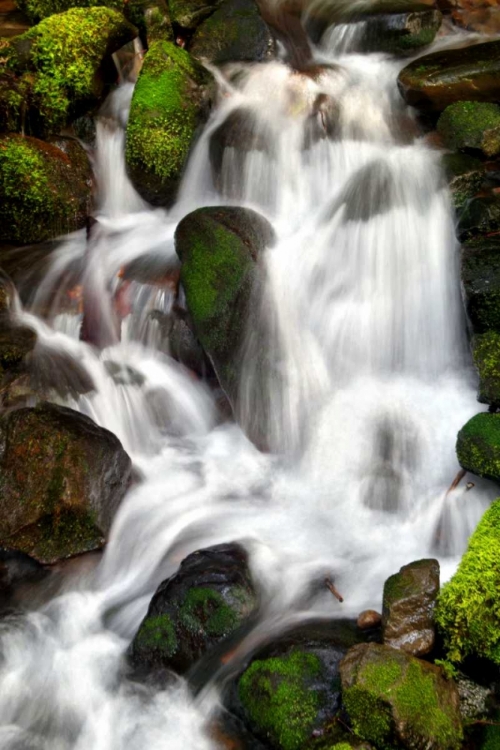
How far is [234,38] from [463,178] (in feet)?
12.9

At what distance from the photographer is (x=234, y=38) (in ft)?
28.7

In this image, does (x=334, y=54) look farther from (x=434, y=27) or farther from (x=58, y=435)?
(x=58, y=435)

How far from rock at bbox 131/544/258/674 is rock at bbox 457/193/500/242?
3862 mm

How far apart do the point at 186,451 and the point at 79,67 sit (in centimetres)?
488

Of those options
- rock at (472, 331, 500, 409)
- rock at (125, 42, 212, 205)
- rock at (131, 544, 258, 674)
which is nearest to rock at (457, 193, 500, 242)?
rock at (472, 331, 500, 409)

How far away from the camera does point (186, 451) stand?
5895 millimetres

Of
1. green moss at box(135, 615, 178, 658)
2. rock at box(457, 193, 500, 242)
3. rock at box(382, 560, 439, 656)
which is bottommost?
green moss at box(135, 615, 178, 658)

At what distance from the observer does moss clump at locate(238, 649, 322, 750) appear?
3.42 meters

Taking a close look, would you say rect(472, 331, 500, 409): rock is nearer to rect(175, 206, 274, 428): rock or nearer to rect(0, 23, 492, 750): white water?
rect(0, 23, 492, 750): white water

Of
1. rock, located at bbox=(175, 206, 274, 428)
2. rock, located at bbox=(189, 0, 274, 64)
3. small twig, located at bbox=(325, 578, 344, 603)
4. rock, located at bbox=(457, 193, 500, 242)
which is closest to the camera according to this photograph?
small twig, located at bbox=(325, 578, 344, 603)

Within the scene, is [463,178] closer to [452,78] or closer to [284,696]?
[452,78]

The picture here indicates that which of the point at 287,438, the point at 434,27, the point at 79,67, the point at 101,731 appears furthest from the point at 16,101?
the point at 101,731

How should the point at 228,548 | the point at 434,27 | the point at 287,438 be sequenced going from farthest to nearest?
the point at 434,27 < the point at 287,438 < the point at 228,548

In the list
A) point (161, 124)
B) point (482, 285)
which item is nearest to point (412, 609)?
point (482, 285)
